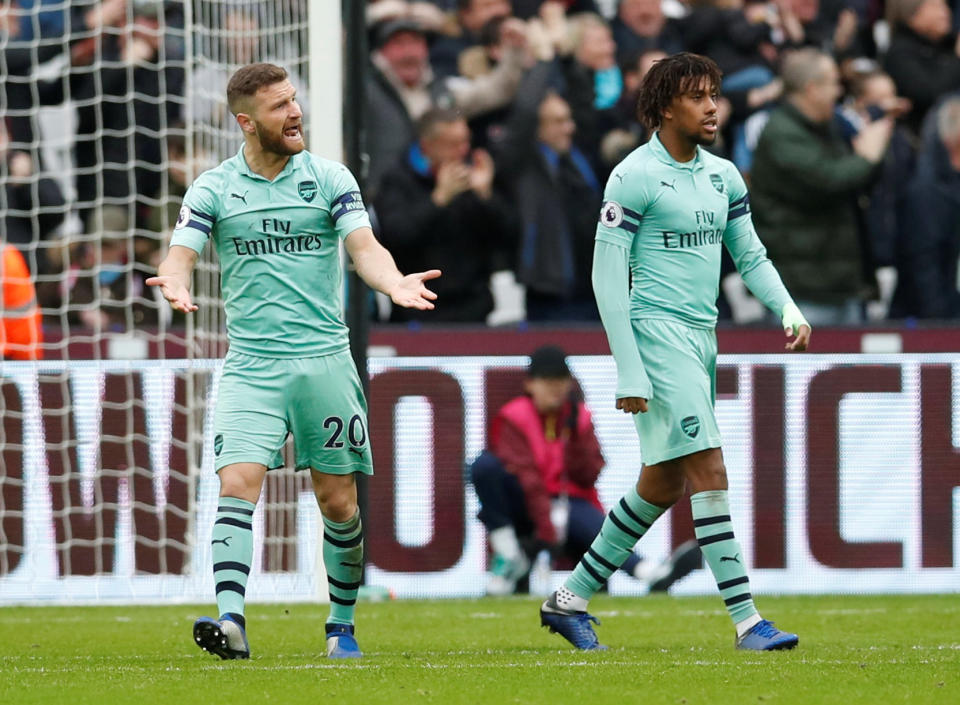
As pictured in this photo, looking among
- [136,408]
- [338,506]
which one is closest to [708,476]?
[338,506]

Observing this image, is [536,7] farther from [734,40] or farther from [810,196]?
Answer: [810,196]

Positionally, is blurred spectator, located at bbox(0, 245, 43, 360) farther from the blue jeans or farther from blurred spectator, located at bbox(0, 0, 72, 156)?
the blue jeans

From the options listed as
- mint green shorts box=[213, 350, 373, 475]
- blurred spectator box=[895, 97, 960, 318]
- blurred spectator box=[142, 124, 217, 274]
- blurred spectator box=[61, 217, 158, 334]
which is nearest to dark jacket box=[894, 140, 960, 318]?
blurred spectator box=[895, 97, 960, 318]

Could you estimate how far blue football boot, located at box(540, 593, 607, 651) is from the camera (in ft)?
23.5

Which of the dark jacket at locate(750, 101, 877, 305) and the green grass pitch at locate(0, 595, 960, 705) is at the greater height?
the dark jacket at locate(750, 101, 877, 305)

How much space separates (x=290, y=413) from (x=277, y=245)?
24.3 inches

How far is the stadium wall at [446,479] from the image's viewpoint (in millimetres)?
10641

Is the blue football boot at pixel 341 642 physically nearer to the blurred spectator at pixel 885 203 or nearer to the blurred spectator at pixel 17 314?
the blurred spectator at pixel 17 314

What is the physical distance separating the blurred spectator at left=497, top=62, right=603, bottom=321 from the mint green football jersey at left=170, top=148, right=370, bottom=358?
16.6 ft

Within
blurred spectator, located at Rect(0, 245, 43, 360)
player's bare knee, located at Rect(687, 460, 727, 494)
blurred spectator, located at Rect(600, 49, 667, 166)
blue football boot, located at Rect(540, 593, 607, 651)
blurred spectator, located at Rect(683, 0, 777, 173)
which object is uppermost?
blurred spectator, located at Rect(683, 0, 777, 173)

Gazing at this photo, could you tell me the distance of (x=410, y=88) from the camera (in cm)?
1240

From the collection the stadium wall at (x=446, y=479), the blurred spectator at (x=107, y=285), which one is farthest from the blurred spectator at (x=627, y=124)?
the blurred spectator at (x=107, y=285)

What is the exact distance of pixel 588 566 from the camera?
7215 millimetres

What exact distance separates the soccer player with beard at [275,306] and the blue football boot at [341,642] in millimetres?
444
